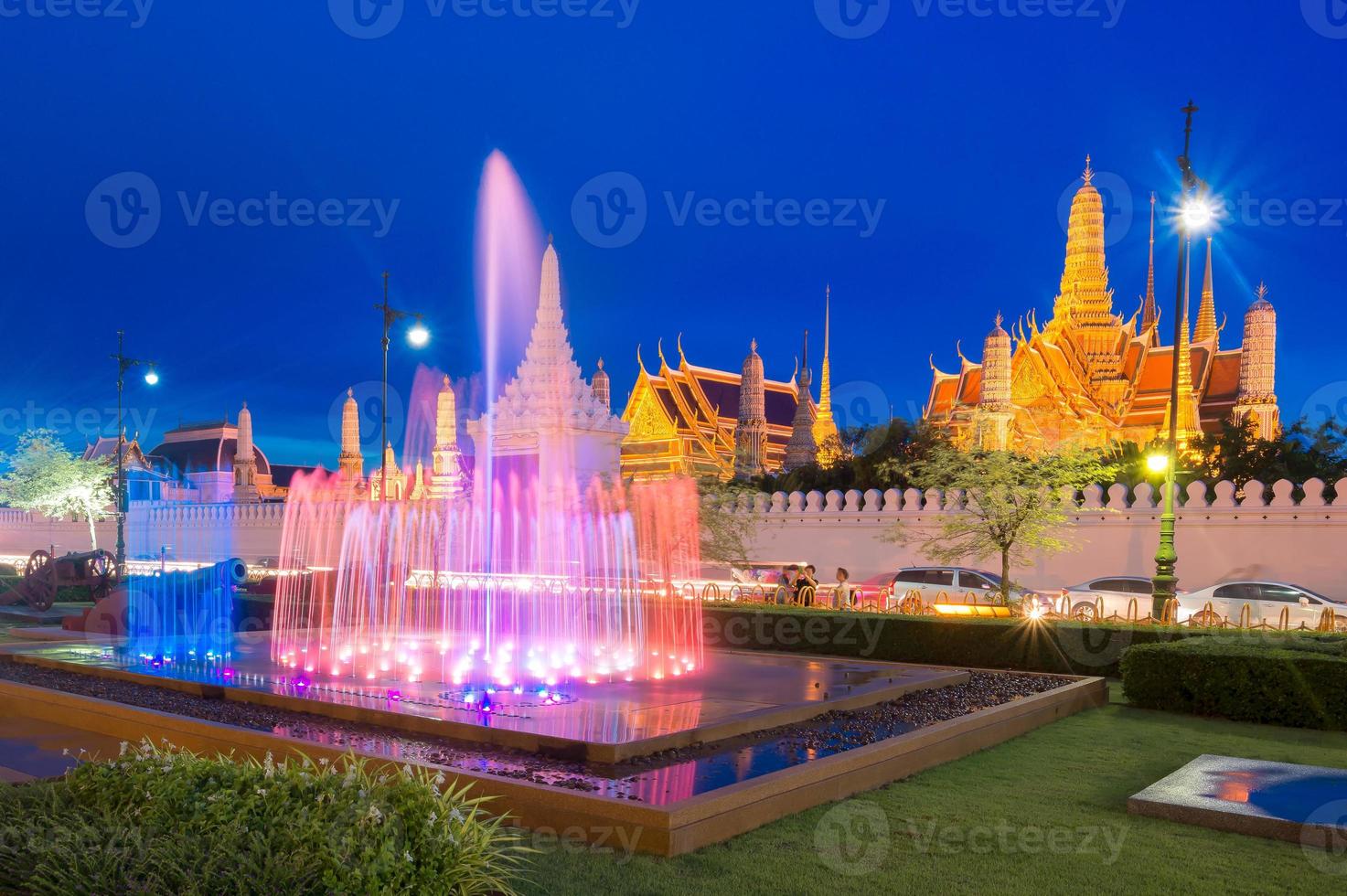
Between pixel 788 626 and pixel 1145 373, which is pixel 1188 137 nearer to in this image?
pixel 788 626

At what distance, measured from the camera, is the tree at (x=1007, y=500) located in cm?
2202

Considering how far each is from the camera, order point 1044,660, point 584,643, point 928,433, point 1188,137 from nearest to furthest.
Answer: point 1044,660 < point 584,643 < point 1188,137 < point 928,433

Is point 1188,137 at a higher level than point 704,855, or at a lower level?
higher

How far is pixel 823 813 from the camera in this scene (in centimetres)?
682

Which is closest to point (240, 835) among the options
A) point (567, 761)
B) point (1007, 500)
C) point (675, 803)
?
point (675, 803)

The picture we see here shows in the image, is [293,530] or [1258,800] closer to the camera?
[1258,800]

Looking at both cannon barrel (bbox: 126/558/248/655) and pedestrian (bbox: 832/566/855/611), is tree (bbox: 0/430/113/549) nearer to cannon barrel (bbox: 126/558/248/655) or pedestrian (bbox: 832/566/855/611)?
cannon barrel (bbox: 126/558/248/655)

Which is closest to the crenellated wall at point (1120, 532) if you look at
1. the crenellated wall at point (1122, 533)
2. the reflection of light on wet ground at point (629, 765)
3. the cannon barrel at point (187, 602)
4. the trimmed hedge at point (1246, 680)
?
the crenellated wall at point (1122, 533)

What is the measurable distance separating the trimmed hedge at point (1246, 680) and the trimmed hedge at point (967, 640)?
57.6 inches

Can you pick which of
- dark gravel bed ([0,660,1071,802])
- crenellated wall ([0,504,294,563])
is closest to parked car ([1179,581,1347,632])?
dark gravel bed ([0,660,1071,802])

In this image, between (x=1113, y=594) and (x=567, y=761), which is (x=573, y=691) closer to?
(x=567, y=761)

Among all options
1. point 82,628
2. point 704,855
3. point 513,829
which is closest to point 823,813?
point 704,855

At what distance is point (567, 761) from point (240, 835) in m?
3.50

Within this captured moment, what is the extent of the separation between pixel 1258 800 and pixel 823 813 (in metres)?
2.87
